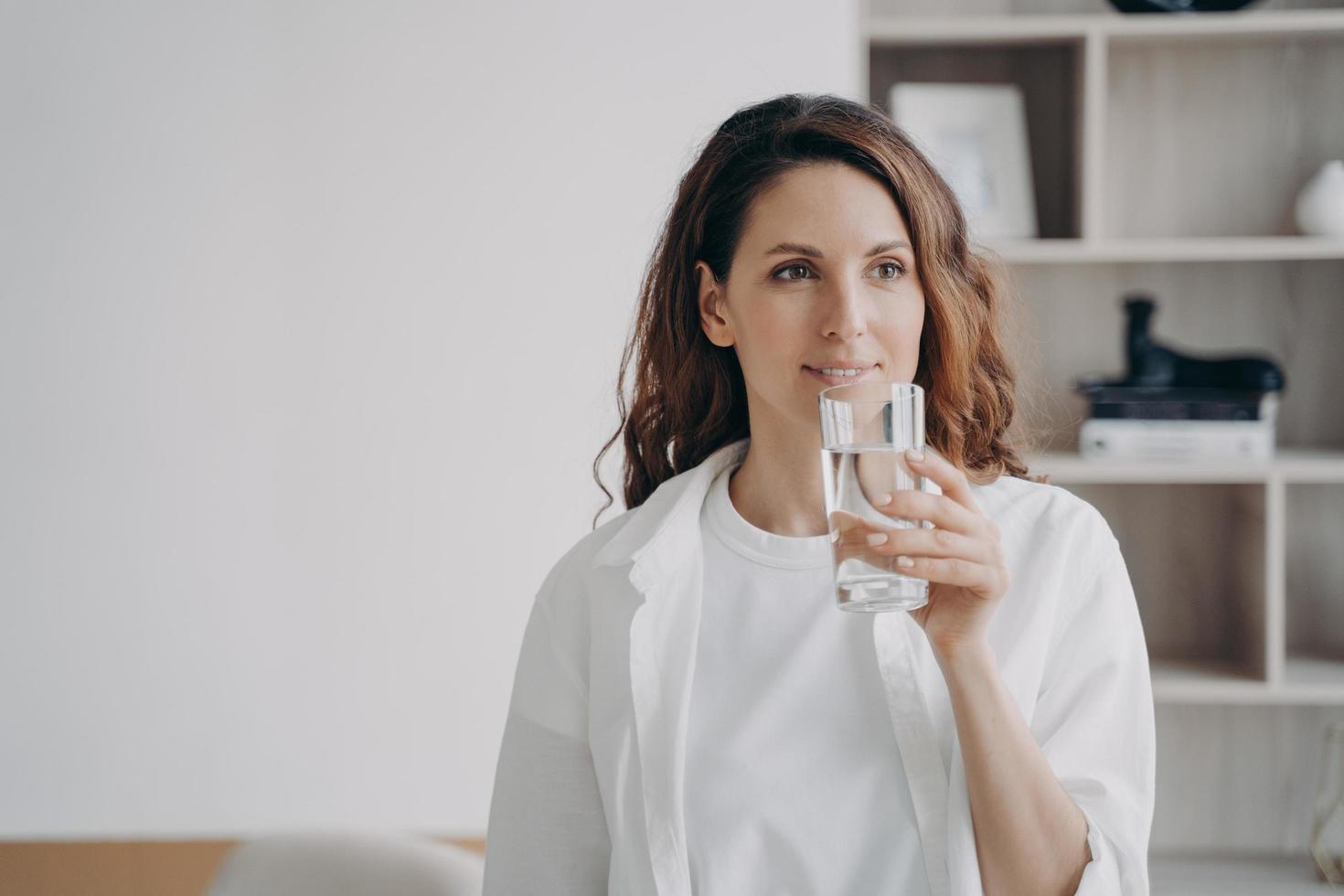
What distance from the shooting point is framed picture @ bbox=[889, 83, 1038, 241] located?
2.39m

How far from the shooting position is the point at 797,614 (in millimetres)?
1274

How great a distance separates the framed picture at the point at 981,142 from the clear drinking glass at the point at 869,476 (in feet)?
5.08

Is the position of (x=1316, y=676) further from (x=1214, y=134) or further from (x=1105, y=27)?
(x=1105, y=27)

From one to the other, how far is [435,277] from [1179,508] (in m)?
1.59

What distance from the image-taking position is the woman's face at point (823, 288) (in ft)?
3.95

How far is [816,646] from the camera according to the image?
1.25 m

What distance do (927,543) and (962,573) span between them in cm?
5

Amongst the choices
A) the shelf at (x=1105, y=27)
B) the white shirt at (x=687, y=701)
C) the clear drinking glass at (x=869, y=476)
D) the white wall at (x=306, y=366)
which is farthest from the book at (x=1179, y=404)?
the clear drinking glass at (x=869, y=476)

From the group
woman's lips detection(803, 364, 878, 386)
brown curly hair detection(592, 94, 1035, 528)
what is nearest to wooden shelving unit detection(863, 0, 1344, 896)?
brown curly hair detection(592, 94, 1035, 528)

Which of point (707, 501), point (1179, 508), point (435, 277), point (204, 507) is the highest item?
point (435, 277)

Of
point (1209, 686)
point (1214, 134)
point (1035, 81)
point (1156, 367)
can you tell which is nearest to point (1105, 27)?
point (1035, 81)

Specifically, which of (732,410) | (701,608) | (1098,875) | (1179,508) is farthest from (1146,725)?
(1179,508)

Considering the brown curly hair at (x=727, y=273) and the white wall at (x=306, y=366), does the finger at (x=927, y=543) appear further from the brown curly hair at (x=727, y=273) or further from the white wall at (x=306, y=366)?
the white wall at (x=306, y=366)

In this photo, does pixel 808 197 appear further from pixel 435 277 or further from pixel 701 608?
pixel 435 277
